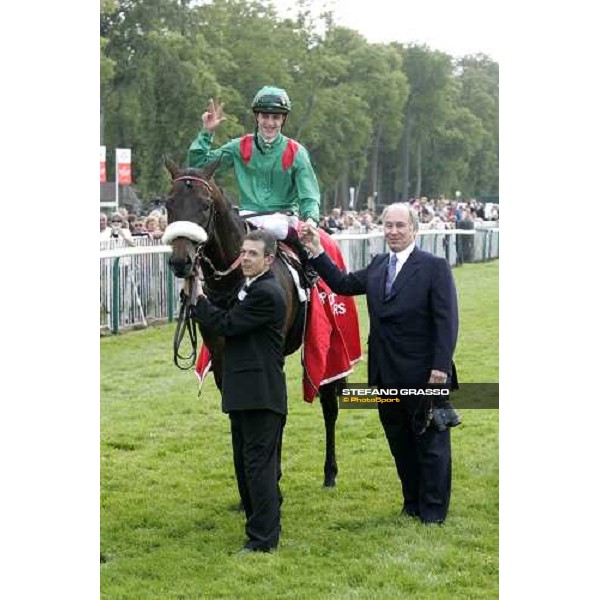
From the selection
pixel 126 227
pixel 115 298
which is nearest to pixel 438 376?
pixel 115 298

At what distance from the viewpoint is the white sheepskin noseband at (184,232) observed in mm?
5160

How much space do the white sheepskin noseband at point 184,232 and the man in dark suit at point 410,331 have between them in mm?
815

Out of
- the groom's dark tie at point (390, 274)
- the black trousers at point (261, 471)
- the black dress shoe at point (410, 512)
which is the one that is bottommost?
the black dress shoe at point (410, 512)

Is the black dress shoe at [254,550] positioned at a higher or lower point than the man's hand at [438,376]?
lower

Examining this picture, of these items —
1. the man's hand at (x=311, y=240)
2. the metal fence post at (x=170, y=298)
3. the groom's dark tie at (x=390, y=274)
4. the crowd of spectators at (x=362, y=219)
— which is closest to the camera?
the groom's dark tie at (x=390, y=274)

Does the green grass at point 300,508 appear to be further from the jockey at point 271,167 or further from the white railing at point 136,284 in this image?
the white railing at point 136,284

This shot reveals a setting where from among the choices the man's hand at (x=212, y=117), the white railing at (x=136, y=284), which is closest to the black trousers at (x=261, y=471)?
the man's hand at (x=212, y=117)

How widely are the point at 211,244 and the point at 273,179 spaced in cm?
Answer: 80

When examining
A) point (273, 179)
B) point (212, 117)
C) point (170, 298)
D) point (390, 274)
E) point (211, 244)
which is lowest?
point (170, 298)

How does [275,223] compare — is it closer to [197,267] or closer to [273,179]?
[273,179]

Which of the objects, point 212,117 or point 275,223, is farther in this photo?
point 275,223

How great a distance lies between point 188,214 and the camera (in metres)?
5.29
